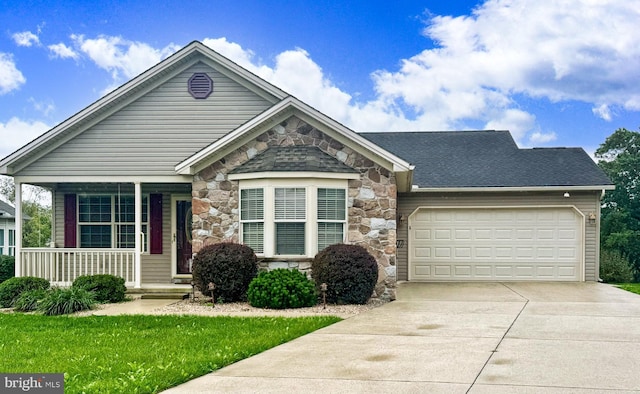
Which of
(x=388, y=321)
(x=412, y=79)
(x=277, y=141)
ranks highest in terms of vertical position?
(x=412, y=79)

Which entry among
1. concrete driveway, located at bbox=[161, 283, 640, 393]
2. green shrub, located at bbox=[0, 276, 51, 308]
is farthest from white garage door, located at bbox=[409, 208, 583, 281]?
green shrub, located at bbox=[0, 276, 51, 308]

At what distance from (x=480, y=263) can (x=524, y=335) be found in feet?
30.5

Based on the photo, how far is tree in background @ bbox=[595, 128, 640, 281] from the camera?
89.0ft

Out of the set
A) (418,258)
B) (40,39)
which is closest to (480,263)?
(418,258)

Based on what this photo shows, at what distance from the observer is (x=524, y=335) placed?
9234 mm

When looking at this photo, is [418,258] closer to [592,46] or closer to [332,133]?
[332,133]

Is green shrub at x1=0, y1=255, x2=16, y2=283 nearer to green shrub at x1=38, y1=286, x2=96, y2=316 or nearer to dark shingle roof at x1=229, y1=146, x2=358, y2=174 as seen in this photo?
green shrub at x1=38, y1=286, x2=96, y2=316

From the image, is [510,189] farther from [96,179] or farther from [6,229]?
[6,229]

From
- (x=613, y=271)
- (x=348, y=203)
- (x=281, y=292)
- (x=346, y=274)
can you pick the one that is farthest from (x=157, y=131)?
(x=613, y=271)

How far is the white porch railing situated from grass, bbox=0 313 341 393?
324cm

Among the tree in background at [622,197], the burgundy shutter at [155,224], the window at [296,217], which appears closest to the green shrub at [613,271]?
the tree in background at [622,197]

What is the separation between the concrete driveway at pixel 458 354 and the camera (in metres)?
6.46

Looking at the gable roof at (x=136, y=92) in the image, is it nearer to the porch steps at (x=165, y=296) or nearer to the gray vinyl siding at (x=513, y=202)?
the porch steps at (x=165, y=296)

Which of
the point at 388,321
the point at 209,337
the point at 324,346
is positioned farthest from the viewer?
the point at 388,321
